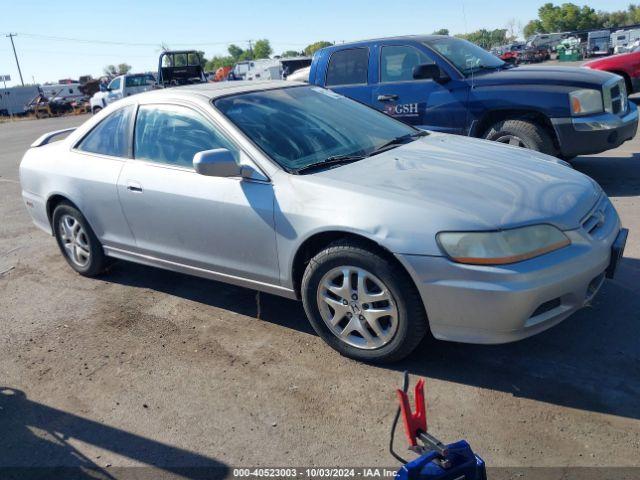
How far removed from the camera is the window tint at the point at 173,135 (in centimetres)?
392

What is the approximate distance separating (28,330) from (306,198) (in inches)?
93.6

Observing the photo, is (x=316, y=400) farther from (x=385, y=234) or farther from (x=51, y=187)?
(x=51, y=187)

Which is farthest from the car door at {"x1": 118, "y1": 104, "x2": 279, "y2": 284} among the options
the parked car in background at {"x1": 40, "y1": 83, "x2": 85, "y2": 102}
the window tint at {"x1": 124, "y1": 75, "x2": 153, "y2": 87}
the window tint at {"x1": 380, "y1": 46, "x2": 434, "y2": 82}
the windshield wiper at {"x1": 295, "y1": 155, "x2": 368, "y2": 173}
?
the parked car in background at {"x1": 40, "y1": 83, "x2": 85, "y2": 102}

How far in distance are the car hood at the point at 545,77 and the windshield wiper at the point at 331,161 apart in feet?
11.7

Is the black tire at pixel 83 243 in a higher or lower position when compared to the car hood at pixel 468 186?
lower

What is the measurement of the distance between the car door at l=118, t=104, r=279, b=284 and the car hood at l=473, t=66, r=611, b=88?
3.98 meters

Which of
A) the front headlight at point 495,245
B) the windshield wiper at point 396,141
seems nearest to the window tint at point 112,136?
the windshield wiper at point 396,141

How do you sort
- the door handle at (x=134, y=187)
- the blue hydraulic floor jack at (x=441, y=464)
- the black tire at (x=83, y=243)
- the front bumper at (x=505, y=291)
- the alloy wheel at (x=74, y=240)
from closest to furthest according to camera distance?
the blue hydraulic floor jack at (x=441, y=464)
the front bumper at (x=505, y=291)
the door handle at (x=134, y=187)
the black tire at (x=83, y=243)
the alloy wheel at (x=74, y=240)

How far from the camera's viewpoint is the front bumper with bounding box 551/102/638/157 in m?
6.28

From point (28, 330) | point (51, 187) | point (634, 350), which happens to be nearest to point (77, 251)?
point (51, 187)

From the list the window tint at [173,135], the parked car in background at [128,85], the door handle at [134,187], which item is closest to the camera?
the window tint at [173,135]

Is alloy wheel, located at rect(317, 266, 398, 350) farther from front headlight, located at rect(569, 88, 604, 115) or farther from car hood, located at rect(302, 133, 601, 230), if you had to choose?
front headlight, located at rect(569, 88, 604, 115)

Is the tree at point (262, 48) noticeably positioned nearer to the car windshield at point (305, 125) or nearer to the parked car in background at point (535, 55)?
the parked car in background at point (535, 55)

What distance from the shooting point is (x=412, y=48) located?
7273 millimetres
